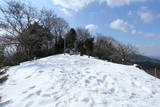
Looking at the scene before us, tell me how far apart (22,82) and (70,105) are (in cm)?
259

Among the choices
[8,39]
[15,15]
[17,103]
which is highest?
[15,15]

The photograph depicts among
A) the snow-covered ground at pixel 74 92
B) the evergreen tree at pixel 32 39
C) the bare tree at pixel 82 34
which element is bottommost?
the snow-covered ground at pixel 74 92

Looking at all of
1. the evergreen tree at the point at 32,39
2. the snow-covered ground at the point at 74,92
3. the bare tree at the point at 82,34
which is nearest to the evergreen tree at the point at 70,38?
the bare tree at the point at 82,34

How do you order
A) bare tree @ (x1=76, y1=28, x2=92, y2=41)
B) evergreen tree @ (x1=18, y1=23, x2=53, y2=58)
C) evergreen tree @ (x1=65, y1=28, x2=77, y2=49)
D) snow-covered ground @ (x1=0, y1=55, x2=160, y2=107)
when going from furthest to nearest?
1. bare tree @ (x1=76, y1=28, x2=92, y2=41)
2. evergreen tree @ (x1=65, y1=28, x2=77, y2=49)
3. evergreen tree @ (x1=18, y1=23, x2=53, y2=58)
4. snow-covered ground @ (x1=0, y1=55, x2=160, y2=107)

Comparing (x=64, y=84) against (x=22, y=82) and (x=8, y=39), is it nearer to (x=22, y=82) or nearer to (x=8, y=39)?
(x=22, y=82)

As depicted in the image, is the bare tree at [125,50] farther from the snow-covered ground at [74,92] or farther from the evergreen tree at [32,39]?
the snow-covered ground at [74,92]

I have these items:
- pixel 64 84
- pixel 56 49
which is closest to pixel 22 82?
pixel 64 84

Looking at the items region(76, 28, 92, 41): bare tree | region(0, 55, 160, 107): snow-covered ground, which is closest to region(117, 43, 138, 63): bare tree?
region(76, 28, 92, 41): bare tree

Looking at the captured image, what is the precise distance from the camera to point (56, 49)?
95.9 feet

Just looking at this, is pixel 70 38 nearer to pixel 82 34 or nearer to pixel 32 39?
pixel 82 34

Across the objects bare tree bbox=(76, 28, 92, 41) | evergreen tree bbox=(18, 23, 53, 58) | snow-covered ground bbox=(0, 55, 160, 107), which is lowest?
snow-covered ground bbox=(0, 55, 160, 107)

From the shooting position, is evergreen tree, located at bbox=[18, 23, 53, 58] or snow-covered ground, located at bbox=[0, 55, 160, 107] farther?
evergreen tree, located at bbox=[18, 23, 53, 58]

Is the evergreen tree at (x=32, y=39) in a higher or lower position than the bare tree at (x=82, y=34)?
lower

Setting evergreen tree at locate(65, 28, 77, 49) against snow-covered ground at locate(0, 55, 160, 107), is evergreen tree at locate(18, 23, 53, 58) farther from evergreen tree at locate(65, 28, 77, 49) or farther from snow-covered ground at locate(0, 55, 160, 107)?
snow-covered ground at locate(0, 55, 160, 107)
